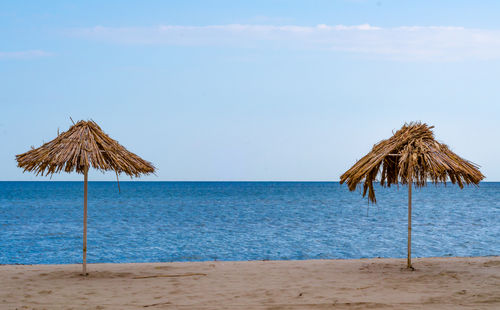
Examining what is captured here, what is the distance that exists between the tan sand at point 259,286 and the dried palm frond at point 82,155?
5.52 feet

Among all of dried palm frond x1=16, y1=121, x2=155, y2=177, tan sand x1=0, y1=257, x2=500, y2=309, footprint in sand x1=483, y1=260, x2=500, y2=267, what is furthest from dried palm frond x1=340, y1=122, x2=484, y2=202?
dried palm frond x1=16, y1=121, x2=155, y2=177

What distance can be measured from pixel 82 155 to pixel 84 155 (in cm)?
3

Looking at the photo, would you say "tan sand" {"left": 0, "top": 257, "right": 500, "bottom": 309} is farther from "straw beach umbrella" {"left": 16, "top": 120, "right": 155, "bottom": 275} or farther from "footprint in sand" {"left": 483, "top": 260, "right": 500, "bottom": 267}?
"straw beach umbrella" {"left": 16, "top": 120, "right": 155, "bottom": 275}

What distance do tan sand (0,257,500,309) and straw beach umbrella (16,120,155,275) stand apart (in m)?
1.03

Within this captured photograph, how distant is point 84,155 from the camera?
7547mm

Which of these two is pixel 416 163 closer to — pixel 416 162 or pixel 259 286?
pixel 416 162

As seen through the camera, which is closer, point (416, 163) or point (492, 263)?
point (416, 163)

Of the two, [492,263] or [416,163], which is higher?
[416,163]

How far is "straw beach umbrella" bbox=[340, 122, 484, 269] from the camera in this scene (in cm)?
762

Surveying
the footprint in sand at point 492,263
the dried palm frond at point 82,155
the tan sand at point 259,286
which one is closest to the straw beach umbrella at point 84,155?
the dried palm frond at point 82,155

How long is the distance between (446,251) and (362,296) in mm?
13122

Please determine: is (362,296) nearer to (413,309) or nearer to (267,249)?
(413,309)

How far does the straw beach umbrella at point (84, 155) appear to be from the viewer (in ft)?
24.7

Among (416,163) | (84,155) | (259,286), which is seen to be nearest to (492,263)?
(416,163)
